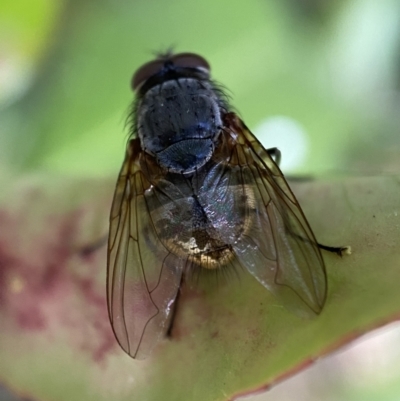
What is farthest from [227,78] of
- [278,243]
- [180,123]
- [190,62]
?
[278,243]

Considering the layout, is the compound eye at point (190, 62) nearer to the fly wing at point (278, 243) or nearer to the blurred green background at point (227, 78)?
the fly wing at point (278, 243)

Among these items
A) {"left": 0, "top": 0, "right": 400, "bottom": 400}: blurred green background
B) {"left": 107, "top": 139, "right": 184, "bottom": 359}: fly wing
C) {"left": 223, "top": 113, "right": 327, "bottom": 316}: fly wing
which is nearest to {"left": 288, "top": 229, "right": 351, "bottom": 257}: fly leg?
{"left": 223, "top": 113, "right": 327, "bottom": 316}: fly wing

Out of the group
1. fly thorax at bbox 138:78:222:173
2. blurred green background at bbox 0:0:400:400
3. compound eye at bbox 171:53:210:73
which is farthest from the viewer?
blurred green background at bbox 0:0:400:400

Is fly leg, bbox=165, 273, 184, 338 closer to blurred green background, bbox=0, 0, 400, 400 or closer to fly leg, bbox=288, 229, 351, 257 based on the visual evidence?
fly leg, bbox=288, 229, 351, 257

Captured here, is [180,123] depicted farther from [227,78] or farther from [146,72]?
[227,78]

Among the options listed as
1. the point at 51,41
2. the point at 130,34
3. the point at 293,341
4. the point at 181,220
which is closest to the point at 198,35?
the point at 130,34

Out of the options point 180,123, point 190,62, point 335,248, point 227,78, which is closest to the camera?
point 335,248

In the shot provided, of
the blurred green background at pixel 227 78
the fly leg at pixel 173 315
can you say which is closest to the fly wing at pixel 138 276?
the fly leg at pixel 173 315
